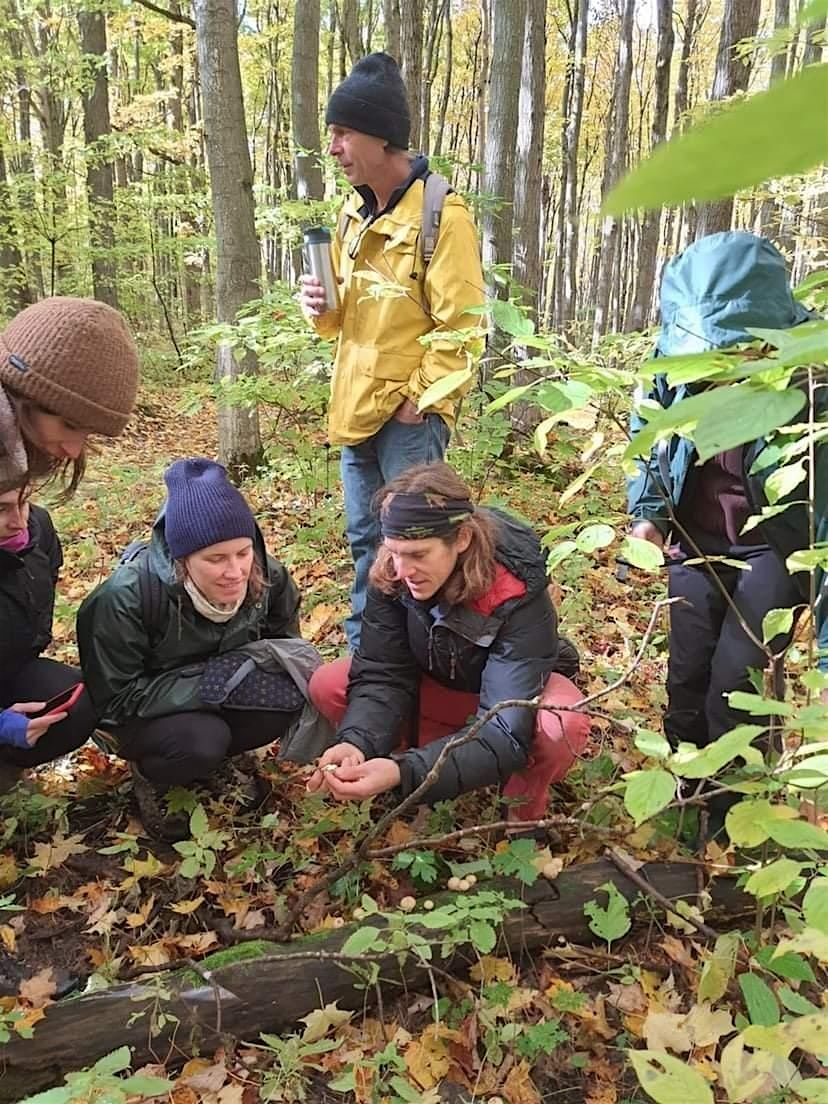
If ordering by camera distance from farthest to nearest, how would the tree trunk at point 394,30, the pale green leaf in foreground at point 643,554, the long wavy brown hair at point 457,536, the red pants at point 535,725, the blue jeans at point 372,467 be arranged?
the tree trunk at point 394,30 → the blue jeans at point 372,467 → the red pants at point 535,725 → the long wavy brown hair at point 457,536 → the pale green leaf in foreground at point 643,554

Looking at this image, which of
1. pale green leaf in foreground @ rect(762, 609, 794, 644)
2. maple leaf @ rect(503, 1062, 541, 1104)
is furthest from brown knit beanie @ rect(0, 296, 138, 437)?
maple leaf @ rect(503, 1062, 541, 1104)

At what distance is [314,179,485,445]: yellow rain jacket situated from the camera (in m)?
2.89

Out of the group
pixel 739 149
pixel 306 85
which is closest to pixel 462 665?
pixel 739 149

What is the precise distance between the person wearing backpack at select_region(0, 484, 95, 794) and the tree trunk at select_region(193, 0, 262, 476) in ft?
9.28

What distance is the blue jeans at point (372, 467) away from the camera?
316cm

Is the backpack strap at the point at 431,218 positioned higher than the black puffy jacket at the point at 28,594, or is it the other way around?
the backpack strap at the point at 431,218

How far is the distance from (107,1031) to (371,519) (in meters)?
2.05

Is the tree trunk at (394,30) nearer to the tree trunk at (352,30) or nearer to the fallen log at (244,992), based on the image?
the tree trunk at (352,30)

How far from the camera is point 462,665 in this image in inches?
106

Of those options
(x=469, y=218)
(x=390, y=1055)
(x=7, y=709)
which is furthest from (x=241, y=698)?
(x=469, y=218)

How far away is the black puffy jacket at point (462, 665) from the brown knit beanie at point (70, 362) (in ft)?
3.67

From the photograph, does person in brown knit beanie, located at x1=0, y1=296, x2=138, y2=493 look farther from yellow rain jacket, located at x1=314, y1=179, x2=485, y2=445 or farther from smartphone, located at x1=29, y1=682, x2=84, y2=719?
yellow rain jacket, located at x1=314, y1=179, x2=485, y2=445

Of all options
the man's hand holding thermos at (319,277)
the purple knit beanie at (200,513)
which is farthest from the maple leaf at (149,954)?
the man's hand holding thermos at (319,277)

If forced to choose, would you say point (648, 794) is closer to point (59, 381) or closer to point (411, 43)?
point (59, 381)
